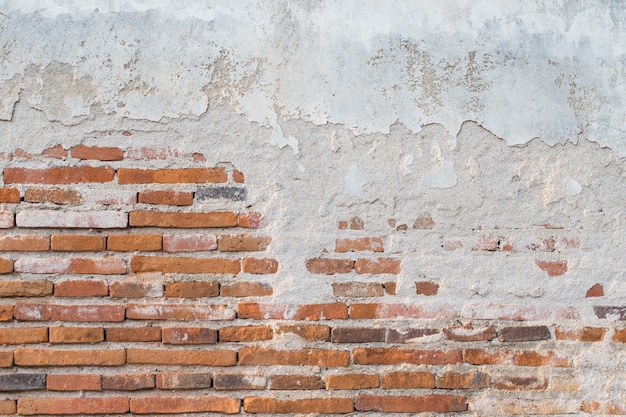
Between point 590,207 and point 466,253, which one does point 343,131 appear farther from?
point 590,207

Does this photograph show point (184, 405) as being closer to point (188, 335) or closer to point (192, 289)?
point (188, 335)

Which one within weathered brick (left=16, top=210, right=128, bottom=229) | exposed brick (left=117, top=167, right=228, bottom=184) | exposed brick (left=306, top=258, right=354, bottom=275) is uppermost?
exposed brick (left=117, top=167, right=228, bottom=184)

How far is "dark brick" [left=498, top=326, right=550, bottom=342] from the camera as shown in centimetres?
224

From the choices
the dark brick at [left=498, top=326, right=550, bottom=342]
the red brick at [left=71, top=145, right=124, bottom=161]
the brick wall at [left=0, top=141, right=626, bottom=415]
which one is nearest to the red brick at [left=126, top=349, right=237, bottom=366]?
the brick wall at [left=0, top=141, right=626, bottom=415]

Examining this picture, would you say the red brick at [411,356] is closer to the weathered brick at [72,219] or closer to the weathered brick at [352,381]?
the weathered brick at [352,381]

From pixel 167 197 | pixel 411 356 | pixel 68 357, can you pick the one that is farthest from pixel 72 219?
pixel 411 356

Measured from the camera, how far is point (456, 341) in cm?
223

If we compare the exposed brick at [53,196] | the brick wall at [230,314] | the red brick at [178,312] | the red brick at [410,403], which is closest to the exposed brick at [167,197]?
the brick wall at [230,314]

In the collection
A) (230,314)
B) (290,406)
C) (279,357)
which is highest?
(230,314)

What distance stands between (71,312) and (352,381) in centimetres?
100

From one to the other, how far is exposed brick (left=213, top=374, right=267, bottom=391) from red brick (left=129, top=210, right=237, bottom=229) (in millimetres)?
528

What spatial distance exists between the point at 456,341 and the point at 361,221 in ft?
1.77

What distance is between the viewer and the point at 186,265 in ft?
7.27

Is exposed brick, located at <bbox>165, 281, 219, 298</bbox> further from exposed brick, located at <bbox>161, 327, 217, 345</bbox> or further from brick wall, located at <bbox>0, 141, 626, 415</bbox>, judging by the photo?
exposed brick, located at <bbox>161, 327, 217, 345</bbox>
